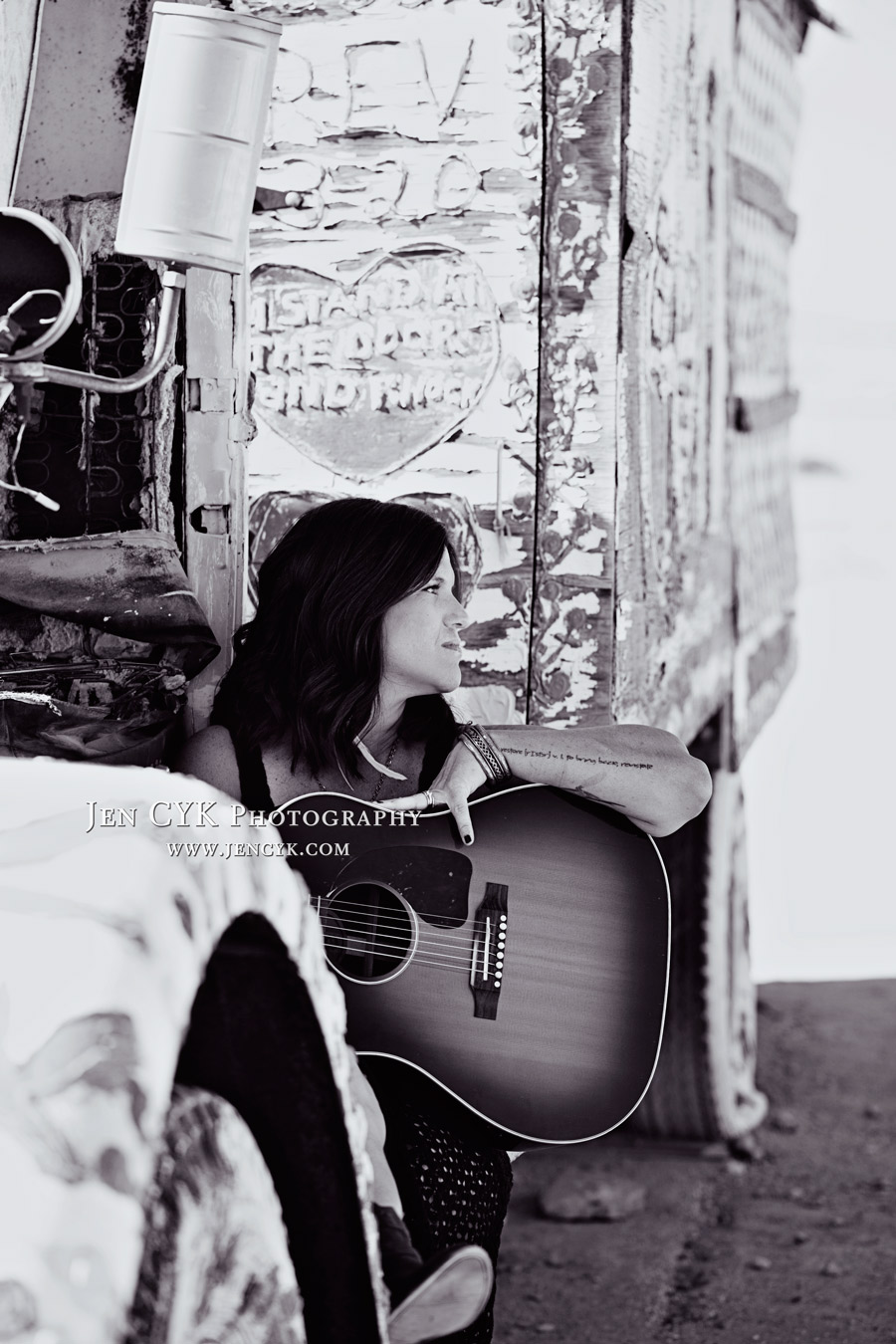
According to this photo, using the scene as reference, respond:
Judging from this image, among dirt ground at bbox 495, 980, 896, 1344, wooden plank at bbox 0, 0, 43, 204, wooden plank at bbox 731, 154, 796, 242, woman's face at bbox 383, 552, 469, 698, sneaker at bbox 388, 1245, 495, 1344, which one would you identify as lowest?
dirt ground at bbox 495, 980, 896, 1344

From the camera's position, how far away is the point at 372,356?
2857mm

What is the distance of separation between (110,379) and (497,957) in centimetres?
100

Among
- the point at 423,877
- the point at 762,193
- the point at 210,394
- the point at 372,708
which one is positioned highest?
the point at 762,193

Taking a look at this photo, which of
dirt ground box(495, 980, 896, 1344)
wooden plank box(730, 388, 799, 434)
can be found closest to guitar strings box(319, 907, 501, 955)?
dirt ground box(495, 980, 896, 1344)

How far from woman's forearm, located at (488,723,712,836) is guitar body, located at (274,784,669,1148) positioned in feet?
0.22

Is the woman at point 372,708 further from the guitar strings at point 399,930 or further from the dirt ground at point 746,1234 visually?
the dirt ground at point 746,1234

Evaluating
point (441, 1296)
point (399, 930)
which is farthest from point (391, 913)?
point (441, 1296)

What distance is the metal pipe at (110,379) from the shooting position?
1804 mm

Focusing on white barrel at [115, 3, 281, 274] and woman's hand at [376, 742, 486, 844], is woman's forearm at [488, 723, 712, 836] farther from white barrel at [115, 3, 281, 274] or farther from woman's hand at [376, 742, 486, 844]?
white barrel at [115, 3, 281, 274]

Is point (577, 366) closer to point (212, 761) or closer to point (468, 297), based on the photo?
point (468, 297)

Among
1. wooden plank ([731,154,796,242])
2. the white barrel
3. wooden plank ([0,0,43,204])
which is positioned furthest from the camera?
wooden plank ([731,154,796,242])

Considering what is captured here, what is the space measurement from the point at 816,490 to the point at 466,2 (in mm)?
12792

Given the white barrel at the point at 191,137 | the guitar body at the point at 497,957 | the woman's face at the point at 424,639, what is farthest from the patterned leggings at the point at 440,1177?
the white barrel at the point at 191,137

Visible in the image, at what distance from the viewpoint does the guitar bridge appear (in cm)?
218
